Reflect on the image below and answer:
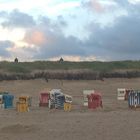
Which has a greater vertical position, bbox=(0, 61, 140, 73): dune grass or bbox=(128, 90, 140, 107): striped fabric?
bbox=(0, 61, 140, 73): dune grass

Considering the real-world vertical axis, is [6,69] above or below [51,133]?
above

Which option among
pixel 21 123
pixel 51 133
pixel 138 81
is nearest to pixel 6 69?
pixel 138 81

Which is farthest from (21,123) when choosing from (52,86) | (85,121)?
(52,86)

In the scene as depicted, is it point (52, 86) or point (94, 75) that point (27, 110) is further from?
point (94, 75)

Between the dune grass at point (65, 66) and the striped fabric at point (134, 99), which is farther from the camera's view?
the dune grass at point (65, 66)

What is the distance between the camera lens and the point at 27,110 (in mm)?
30766

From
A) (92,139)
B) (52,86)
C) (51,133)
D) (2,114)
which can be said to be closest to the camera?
(92,139)

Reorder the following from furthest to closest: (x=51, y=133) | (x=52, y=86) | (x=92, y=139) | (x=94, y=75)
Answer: (x=94, y=75), (x=52, y=86), (x=51, y=133), (x=92, y=139)

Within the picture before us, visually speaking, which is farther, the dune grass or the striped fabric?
the dune grass

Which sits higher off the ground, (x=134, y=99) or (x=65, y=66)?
(x=65, y=66)

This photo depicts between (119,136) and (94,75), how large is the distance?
39.0 meters

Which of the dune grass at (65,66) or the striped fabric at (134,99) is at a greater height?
the dune grass at (65,66)

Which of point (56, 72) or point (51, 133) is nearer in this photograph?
point (51, 133)

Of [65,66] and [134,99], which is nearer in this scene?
[134,99]
